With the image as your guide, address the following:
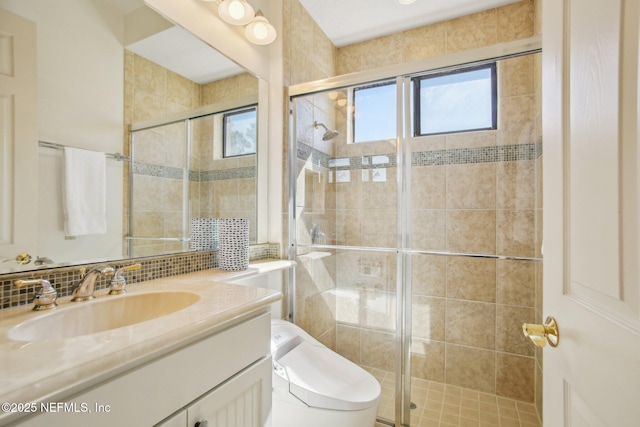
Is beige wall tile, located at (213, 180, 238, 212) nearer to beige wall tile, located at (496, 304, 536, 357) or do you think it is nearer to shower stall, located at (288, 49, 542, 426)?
shower stall, located at (288, 49, 542, 426)

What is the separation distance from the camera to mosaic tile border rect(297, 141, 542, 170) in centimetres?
182

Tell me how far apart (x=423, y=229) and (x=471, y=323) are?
28.9 inches

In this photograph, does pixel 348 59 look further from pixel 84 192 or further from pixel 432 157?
pixel 84 192

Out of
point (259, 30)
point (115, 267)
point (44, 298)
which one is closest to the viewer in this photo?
point (44, 298)

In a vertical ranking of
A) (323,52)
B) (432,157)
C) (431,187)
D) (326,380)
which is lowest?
(326,380)

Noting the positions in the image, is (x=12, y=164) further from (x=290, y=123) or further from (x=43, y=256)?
(x=290, y=123)

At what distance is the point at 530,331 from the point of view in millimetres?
674

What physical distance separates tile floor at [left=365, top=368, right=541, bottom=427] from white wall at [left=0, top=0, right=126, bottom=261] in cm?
167

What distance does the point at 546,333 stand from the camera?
2.14 ft

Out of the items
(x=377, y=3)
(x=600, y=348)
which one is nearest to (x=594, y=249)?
(x=600, y=348)

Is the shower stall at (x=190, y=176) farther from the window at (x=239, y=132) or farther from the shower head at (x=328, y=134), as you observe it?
the shower head at (x=328, y=134)

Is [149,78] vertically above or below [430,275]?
above

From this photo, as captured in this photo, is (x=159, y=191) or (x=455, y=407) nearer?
(x=159, y=191)

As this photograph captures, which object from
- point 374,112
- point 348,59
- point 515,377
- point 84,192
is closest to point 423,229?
point 374,112
